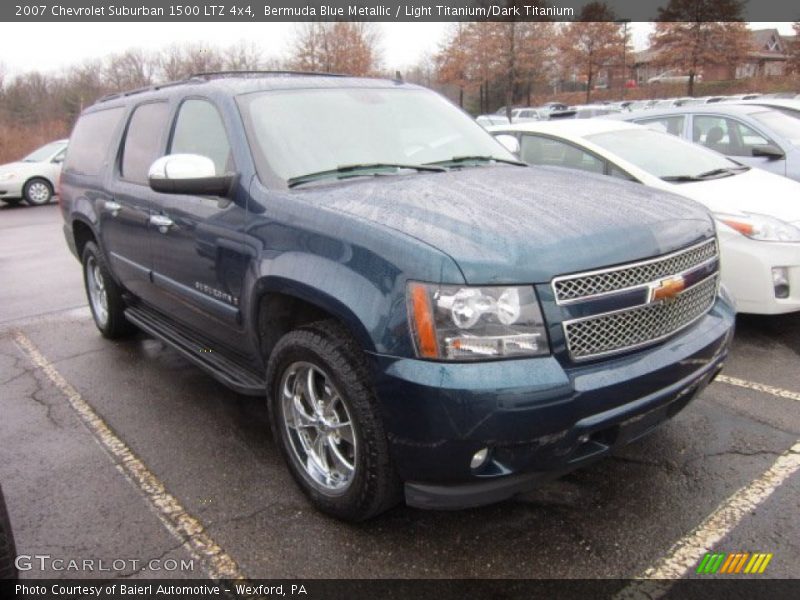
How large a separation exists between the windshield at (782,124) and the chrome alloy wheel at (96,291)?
7.11m

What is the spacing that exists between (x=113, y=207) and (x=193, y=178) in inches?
70.4

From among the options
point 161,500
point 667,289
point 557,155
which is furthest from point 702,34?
point 161,500

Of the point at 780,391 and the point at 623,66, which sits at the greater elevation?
the point at 623,66

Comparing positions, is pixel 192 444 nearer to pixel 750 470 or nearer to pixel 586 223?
pixel 586 223

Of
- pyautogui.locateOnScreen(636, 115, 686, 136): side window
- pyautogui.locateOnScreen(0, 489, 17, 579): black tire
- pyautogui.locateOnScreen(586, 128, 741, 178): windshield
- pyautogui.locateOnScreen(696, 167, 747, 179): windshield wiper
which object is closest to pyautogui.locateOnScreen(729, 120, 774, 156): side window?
pyautogui.locateOnScreen(636, 115, 686, 136): side window

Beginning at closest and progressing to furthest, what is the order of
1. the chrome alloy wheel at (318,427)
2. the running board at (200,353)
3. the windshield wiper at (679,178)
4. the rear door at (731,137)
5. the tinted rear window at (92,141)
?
the chrome alloy wheel at (318,427) → the running board at (200,353) → the tinted rear window at (92,141) → the windshield wiper at (679,178) → the rear door at (731,137)

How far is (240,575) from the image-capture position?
248 cm

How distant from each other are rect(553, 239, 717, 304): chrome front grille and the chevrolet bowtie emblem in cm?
2

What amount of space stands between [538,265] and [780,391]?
2558 mm

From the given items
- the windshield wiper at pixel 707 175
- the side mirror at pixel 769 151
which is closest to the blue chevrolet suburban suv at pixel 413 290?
the windshield wiper at pixel 707 175

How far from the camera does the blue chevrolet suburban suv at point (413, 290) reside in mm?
2189

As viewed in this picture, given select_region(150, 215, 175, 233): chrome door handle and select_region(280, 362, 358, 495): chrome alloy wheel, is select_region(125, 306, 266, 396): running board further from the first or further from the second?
select_region(150, 215, 175, 233): chrome door handle

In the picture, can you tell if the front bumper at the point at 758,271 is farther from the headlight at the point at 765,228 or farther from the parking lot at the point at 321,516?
the parking lot at the point at 321,516

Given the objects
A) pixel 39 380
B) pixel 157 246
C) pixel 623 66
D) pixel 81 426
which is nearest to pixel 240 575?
pixel 81 426
